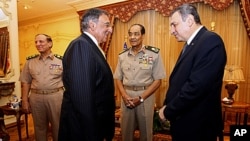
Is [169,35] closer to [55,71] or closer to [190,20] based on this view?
[55,71]

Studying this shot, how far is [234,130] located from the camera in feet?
5.33

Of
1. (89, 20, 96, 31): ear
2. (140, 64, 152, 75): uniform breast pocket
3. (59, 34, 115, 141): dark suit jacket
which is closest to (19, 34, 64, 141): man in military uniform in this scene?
(140, 64, 152, 75): uniform breast pocket

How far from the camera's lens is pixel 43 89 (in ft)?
8.29

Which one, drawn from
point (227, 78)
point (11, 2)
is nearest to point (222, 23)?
point (227, 78)

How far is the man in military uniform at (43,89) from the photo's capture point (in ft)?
8.28

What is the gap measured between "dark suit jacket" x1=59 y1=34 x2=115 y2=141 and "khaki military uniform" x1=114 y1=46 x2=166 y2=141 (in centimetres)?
96

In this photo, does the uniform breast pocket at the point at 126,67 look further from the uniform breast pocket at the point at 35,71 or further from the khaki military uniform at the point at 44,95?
the uniform breast pocket at the point at 35,71

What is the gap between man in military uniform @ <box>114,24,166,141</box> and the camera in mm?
2316

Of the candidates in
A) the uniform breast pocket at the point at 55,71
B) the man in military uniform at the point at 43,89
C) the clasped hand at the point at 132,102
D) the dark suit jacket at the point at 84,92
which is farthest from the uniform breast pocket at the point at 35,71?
the dark suit jacket at the point at 84,92

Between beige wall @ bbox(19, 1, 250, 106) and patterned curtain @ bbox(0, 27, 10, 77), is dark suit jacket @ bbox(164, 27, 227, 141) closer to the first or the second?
beige wall @ bbox(19, 1, 250, 106)

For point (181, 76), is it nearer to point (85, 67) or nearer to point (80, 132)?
point (85, 67)

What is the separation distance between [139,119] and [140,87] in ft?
1.12

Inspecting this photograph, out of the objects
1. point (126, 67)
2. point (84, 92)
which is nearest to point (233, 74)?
point (126, 67)

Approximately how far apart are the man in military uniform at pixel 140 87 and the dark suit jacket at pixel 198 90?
837 mm
